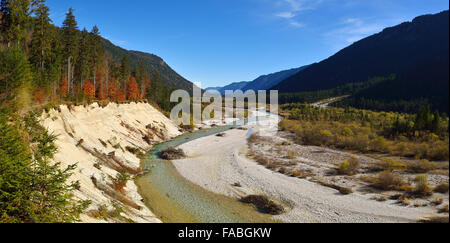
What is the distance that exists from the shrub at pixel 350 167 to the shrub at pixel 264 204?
31.6 ft

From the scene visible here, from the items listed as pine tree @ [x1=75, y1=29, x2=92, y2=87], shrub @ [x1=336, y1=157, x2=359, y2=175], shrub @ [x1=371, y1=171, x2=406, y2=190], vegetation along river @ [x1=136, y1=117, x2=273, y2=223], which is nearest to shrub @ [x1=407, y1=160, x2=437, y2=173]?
vegetation along river @ [x1=136, y1=117, x2=273, y2=223]

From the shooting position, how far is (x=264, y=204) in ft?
55.7

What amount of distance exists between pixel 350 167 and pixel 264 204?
35.2ft

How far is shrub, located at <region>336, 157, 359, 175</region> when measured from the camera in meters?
21.5

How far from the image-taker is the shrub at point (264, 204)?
16173 mm

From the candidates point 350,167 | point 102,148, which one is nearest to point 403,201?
point 350,167

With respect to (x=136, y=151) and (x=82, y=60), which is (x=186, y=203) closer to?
(x=136, y=151)

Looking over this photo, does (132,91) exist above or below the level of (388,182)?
above

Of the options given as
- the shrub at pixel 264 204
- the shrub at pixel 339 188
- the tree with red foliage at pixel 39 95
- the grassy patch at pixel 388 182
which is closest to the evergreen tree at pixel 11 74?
the tree with red foliage at pixel 39 95

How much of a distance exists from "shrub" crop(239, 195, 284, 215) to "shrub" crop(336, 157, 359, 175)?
9.62m

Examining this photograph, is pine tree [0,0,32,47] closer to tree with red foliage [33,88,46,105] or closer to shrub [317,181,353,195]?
tree with red foliage [33,88,46,105]

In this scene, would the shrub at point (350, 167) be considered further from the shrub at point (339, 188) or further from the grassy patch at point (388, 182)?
the shrub at point (339, 188)
